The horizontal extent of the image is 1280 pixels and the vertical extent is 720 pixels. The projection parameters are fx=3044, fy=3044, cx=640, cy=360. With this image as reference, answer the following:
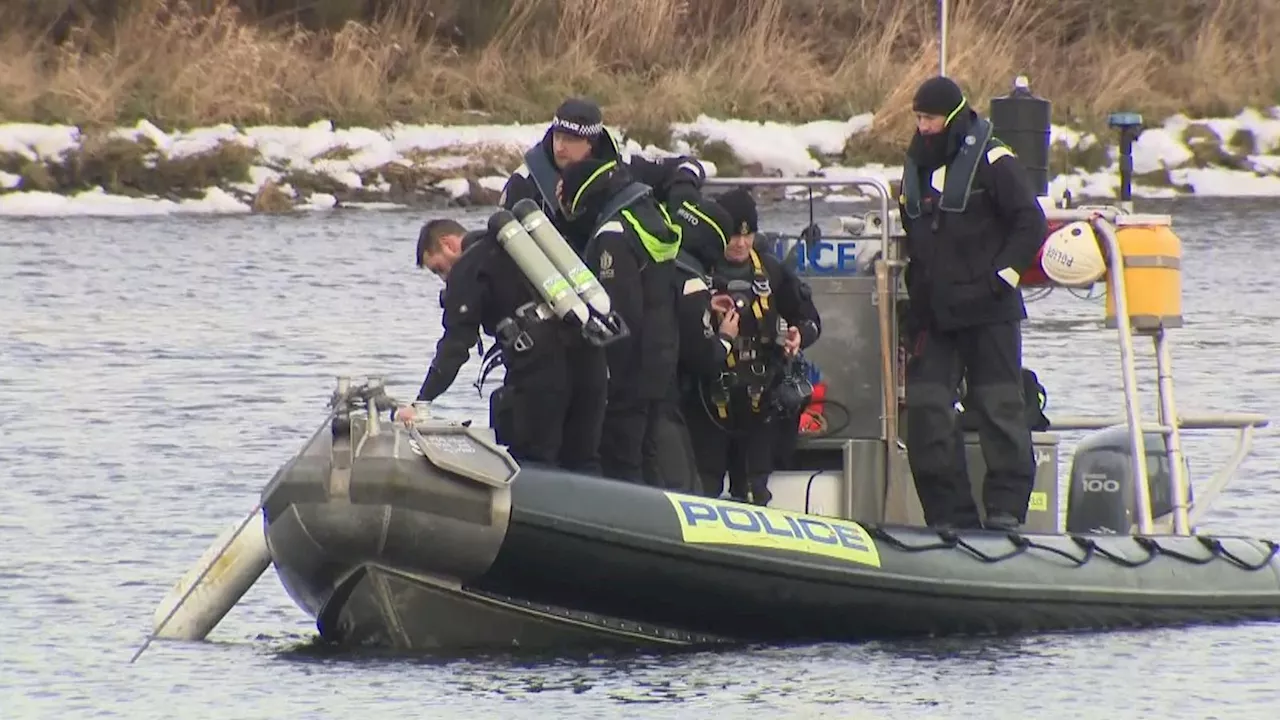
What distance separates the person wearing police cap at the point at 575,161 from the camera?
9531mm

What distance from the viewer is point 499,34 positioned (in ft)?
99.2

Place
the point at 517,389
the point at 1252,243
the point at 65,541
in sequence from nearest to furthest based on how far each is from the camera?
the point at 517,389 → the point at 65,541 → the point at 1252,243

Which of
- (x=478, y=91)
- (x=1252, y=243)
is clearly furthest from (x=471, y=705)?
(x=478, y=91)

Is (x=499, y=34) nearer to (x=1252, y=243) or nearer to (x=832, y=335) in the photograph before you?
(x=1252, y=243)

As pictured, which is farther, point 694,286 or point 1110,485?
point 1110,485

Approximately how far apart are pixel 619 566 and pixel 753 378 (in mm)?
1198

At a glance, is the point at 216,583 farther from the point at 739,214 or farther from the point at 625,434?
the point at 739,214

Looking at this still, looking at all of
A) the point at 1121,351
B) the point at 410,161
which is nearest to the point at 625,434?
the point at 1121,351

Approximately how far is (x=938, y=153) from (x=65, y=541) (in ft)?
13.6

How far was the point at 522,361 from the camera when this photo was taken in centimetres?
937

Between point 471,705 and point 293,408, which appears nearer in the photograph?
point 471,705

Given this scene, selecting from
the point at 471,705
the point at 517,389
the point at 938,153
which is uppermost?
the point at 938,153

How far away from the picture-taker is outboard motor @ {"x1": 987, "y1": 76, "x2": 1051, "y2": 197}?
1024 centimetres

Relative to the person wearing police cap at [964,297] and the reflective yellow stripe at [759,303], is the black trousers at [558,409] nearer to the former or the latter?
the reflective yellow stripe at [759,303]
